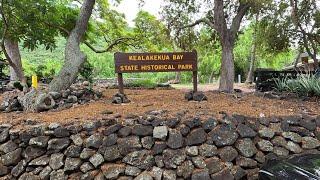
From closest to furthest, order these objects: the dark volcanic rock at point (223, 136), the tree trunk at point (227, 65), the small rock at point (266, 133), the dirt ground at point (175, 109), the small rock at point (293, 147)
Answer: the dark volcanic rock at point (223, 136), the small rock at point (293, 147), the small rock at point (266, 133), the dirt ground at point (175, 109), the tree trunk at point (227, 65)

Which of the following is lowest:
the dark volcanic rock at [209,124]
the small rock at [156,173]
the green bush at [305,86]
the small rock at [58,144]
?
the small rock at [156,173]

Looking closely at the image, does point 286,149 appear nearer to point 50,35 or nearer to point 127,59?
point 127,59

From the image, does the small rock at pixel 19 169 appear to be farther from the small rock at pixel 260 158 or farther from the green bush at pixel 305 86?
the green bush at pixel 305 86

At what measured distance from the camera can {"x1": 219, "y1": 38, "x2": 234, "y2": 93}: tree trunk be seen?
10180 mm

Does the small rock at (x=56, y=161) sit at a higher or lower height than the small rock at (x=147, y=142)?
lower

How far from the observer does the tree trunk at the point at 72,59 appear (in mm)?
8016

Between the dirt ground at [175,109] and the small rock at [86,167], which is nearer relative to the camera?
the small rock at [86,167]

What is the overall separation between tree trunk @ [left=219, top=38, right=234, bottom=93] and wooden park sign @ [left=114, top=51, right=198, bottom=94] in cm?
259

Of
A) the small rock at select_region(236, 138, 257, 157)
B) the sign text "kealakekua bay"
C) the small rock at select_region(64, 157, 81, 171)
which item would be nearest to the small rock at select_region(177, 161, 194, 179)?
the small rock at select_region(236, 138, 257, 157)

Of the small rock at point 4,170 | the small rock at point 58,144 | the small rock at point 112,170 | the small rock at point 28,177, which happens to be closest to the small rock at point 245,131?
the small rock at point 112,170

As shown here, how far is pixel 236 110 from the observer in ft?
21.2

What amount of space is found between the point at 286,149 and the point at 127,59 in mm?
3708

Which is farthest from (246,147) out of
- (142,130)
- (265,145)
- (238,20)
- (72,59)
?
(238,20)

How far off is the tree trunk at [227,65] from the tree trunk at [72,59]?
4.03 metres
